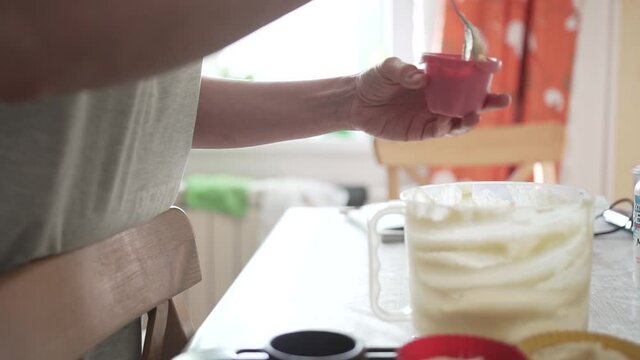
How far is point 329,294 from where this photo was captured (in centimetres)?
79

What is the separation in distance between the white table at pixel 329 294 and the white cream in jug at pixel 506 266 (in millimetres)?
86

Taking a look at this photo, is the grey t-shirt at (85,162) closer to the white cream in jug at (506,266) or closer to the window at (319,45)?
the white cream in jug at (506,266)

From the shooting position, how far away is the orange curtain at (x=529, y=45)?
80.7 inches

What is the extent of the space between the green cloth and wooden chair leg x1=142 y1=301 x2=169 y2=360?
4.68 ft

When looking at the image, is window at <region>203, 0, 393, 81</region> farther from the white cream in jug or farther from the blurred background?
the white cream in jug

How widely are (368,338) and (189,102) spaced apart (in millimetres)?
316

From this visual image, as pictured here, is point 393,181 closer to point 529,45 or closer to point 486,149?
point 486,149

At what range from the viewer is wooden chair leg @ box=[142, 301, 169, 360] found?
0.77m

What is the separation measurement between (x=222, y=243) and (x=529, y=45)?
1.07 metres

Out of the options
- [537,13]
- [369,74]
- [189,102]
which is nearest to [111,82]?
[189,102]

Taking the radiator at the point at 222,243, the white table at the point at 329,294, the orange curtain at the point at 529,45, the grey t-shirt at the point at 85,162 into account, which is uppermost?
the orange curtain at the point at 529,45

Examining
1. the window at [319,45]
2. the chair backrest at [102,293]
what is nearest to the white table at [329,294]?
the chair backrest at [102,293]

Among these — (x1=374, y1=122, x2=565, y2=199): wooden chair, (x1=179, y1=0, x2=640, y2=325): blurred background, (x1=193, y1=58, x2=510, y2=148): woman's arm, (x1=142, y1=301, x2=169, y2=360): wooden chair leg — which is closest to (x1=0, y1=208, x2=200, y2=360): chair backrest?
(x1=142, y1=301, x2=169, y2=360): wooden chair leg

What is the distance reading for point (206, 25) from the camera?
50 centimetres
